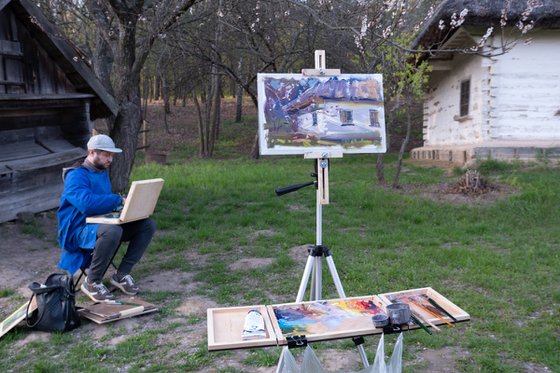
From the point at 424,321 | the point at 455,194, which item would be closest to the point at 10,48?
the point at 424,321

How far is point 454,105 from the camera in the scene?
556 inches

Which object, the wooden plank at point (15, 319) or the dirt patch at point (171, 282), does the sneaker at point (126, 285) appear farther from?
the wooden plank at point (15, 319)

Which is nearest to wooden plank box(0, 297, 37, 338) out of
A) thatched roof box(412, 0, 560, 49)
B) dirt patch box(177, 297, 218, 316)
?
dirt patch box(177, 297, 218, 316)

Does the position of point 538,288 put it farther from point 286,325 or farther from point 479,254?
point 286,325

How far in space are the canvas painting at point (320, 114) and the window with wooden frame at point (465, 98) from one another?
9.84 meters

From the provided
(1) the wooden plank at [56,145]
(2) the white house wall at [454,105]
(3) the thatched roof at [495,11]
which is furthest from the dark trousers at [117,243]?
(2) the white house wall at [454,105]

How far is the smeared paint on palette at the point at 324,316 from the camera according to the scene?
268 centimetres

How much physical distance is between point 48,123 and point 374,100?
20.9 ft

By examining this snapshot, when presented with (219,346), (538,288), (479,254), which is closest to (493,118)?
(479,254)

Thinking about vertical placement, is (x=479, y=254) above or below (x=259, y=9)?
below

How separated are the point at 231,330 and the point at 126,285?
103 inches

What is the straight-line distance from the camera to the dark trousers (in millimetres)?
4590

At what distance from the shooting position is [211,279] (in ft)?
17.8

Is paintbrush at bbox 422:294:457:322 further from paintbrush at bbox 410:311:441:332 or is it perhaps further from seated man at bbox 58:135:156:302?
seated man at bbox 58:135:156:302
